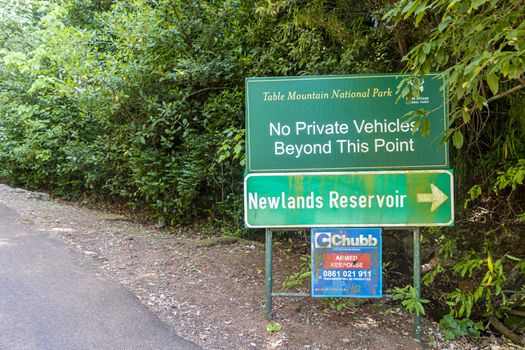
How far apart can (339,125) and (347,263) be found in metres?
1.30

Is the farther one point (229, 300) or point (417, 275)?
point (229, 300)

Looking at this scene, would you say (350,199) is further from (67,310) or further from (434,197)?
(67,310)

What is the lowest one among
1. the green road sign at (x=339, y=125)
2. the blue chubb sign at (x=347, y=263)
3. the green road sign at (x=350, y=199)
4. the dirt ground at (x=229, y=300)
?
the dirt ground at (x=229, y=300)

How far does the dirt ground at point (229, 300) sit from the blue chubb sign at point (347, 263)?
394mm

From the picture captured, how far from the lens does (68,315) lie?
3.86m

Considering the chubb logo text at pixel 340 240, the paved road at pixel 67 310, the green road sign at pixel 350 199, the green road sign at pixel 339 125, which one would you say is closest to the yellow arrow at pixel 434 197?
the green road sign at pixel 350 199

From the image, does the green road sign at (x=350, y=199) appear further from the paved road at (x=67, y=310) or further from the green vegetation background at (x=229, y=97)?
the paved road at (x=67, y=310)

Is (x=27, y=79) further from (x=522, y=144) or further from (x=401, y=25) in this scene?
(x=522, y=144)

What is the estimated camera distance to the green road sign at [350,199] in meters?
3.86

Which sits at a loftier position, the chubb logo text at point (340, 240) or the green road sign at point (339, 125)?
the green road sign at point (339, 125)

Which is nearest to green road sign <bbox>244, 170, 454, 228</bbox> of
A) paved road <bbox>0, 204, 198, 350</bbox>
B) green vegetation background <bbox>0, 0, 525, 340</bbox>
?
green vegetation background <bbox>0, 0, 525, 340</bbox>

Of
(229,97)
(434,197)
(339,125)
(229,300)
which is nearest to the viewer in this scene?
(434,197)

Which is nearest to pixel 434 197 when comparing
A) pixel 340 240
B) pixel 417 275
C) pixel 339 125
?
pixel 417 275

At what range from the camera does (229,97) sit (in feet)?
22.3
